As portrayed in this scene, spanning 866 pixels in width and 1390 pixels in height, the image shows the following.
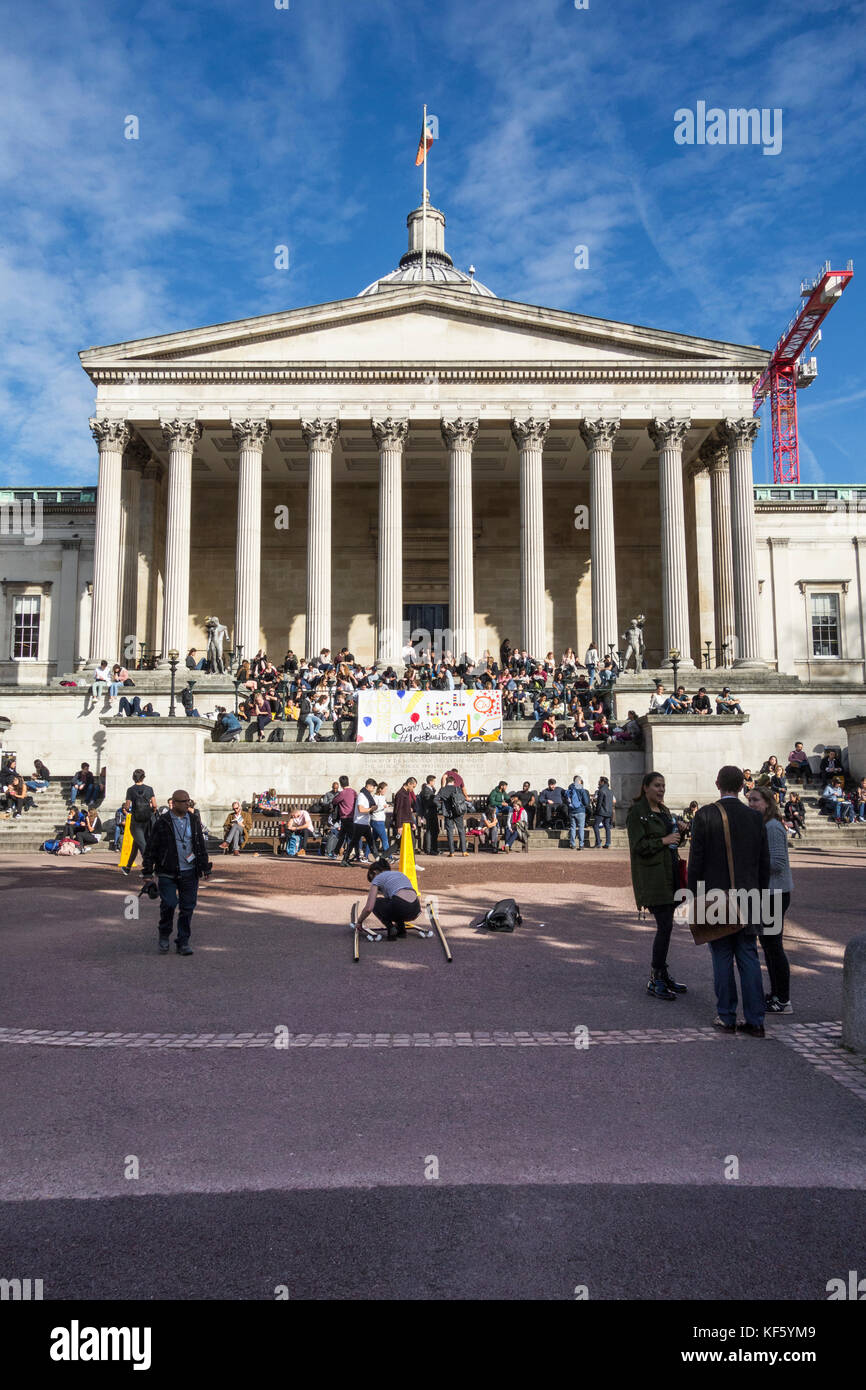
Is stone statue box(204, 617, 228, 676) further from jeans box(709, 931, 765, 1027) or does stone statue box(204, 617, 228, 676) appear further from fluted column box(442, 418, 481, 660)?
jeans box(709, 931, 765, 1027)

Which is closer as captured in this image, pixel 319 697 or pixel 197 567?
pixel 319 697

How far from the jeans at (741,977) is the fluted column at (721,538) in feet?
110

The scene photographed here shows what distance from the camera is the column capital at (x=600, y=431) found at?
3900 centimetres

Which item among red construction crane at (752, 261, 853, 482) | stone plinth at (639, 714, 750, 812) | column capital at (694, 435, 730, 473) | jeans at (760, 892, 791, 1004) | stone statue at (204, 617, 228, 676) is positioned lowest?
jeans at (760, 892, 791, 1004)

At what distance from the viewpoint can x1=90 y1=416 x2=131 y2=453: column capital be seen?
38781mm

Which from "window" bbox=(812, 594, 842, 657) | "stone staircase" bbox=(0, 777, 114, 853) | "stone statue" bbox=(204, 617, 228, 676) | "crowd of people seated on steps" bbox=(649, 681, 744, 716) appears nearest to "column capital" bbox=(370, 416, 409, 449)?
"stone statue" bbox=(204, 617, 228, 676)

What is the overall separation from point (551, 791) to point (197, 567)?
1057 inches

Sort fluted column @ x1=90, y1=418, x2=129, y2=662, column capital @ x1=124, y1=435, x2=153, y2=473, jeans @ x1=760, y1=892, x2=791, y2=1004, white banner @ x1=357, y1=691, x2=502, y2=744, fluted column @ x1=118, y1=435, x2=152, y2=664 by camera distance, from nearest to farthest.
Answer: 1. jeans @ x1=760, y1=892, x2=791, y2=1004
2. white banner @ x1=357, y1=691, x2=502, y2=744
3. fluted column @ x1=90, y1=418, x2=129, y2=662
4. fluted column @ x1=118, y1=435, x2=152, y2=664
5. column capital @ x1=124, y1=435, x2=153, y2=473

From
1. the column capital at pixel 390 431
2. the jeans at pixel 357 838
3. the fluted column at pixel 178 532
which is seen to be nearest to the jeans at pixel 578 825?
the jeans at pixel 357 838

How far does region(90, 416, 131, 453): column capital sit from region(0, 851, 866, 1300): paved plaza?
105 feet

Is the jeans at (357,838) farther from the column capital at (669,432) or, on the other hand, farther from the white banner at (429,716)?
the column capital at (669,432)

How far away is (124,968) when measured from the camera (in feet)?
33.2
